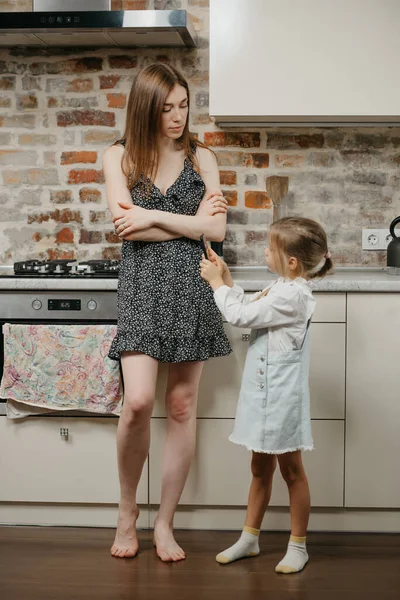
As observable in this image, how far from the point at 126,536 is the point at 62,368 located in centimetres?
59

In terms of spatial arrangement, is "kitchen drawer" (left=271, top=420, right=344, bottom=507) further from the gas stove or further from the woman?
the gas stove

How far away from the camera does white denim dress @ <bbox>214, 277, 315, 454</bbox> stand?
2.27 metres

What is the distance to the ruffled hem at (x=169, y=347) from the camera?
2373 mm

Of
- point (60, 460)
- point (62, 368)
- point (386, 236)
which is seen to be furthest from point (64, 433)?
point (386, 236)

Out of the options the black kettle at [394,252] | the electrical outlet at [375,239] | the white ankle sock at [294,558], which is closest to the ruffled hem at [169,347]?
the white ankle sock at [294,558]

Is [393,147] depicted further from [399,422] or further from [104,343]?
[104,343]

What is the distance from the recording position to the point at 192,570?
2406 mm

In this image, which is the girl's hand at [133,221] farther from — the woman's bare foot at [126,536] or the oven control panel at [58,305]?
the woman's bare foot at [126,536]

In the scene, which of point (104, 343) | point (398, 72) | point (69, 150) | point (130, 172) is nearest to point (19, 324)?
point (104, 343)

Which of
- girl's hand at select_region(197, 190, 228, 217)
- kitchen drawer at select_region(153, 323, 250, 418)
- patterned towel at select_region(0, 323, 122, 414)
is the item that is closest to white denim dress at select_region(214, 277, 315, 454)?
girl's hand at select_region(197, 190, 228, 217)

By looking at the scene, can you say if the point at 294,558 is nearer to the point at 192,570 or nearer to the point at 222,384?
the point at 192,570

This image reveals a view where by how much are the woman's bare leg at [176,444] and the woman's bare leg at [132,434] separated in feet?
0.30

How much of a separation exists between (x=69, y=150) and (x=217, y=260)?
1.30 meters

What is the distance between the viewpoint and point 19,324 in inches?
107
